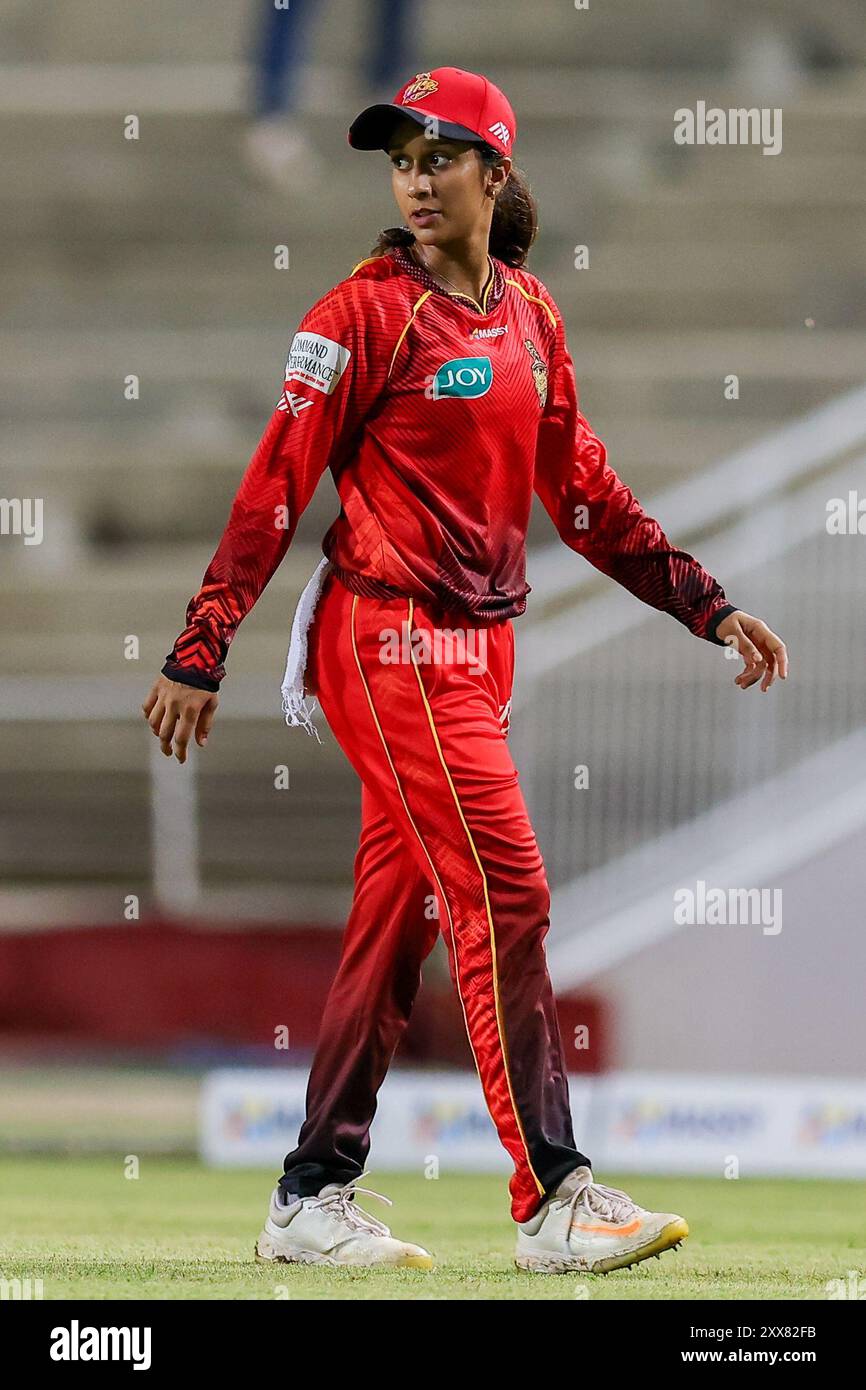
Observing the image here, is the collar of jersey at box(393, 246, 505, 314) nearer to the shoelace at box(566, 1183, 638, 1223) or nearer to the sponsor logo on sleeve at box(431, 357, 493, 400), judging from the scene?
the sponsor logo on sleeve at box(431, 357, 493, 400)

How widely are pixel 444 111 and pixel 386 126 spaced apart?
3.7 inches

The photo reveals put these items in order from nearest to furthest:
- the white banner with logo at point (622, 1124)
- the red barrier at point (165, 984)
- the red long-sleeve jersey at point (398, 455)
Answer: the red long-sleeve jersey at point (398, 455), the white banner with logo at point (622, 1124), the red barrier at point (165, 984)

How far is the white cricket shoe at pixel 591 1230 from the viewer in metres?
3.00

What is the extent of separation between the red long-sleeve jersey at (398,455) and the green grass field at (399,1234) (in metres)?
0.93

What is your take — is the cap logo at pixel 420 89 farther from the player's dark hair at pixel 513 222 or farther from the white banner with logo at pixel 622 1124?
the white banner with logo at pixel 622 1124

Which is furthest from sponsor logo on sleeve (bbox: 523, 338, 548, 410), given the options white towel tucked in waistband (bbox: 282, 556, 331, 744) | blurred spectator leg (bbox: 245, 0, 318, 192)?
blurred spectator leg (bbox: 245, 0, 318, 192)

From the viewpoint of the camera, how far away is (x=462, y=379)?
10.3 ft

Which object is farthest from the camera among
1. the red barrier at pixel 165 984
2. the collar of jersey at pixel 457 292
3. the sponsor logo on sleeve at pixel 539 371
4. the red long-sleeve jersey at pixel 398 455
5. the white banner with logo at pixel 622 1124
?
the red barrier at pixel 165 984

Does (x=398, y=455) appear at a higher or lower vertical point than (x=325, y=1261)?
higher

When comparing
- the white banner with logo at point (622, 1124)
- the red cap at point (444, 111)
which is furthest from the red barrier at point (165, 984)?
the red cap at point (444, 111)

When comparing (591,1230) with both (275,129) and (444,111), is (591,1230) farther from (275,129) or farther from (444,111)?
(275,129)

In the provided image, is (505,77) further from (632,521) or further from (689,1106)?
(632,521)

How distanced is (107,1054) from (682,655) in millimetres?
2166

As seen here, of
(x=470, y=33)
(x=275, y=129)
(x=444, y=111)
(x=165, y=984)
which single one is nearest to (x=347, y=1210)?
(x=444, y=111)
